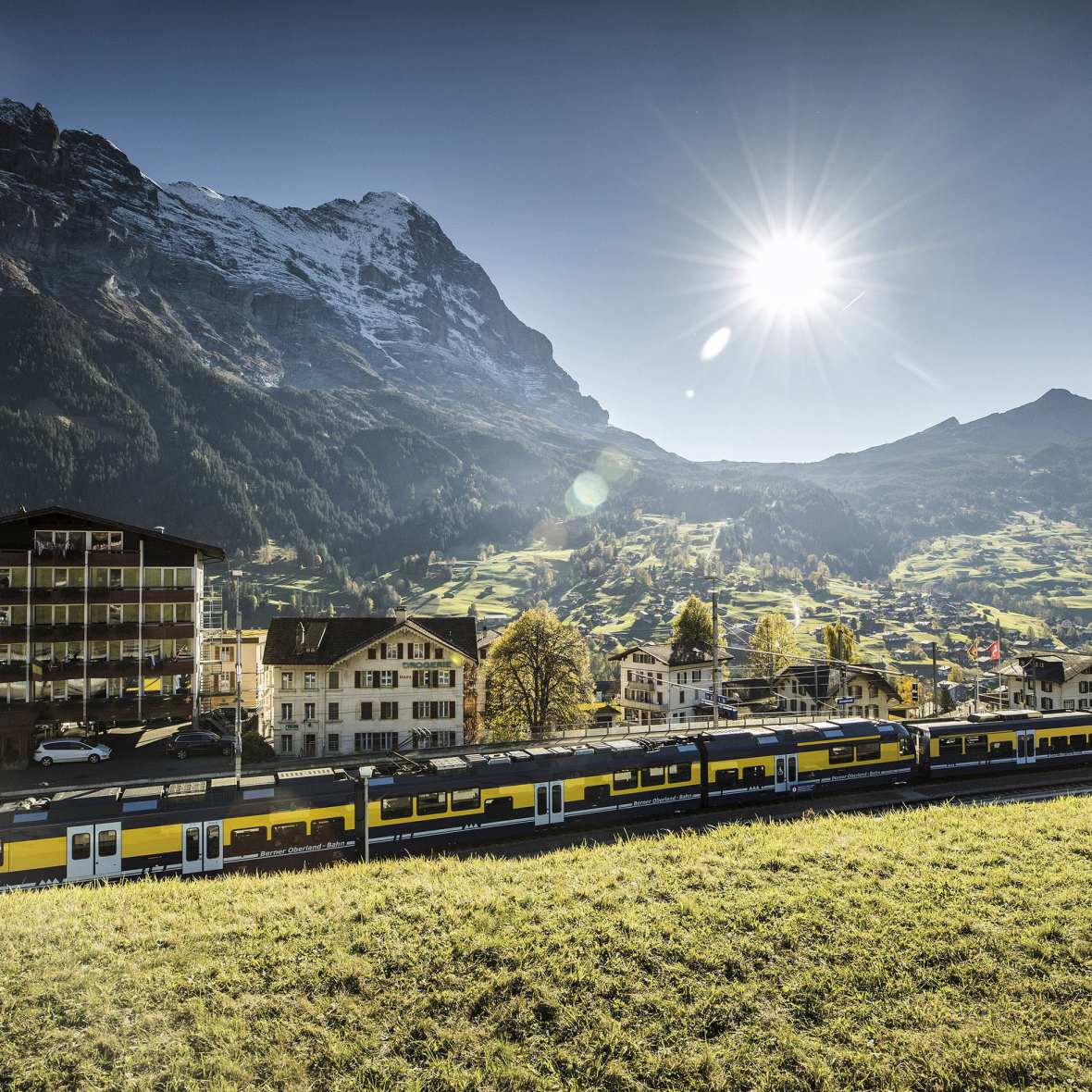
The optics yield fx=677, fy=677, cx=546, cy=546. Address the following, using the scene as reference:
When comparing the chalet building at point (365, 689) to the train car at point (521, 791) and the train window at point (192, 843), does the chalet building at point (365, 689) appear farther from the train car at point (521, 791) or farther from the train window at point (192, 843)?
the train window at point (192, 843)

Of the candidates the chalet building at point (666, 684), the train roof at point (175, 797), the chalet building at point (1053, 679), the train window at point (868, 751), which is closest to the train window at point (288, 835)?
the train roof at point (175, 797)

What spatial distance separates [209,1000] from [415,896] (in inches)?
204

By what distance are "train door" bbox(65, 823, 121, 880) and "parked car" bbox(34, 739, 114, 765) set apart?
1121 inches

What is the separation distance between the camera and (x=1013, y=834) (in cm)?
2055

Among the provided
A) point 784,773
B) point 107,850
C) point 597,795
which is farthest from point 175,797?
point 784,773

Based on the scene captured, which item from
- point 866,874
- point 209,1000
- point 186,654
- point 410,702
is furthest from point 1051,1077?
point 186,654

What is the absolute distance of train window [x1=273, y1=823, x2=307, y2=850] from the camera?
74.5 ft

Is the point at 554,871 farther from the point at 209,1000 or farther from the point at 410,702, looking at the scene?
the point at 410,702

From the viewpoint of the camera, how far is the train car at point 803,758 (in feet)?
98.7

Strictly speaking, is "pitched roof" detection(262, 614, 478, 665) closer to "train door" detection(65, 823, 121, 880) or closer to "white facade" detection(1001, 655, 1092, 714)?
"train door" detection(65, 823, 121, 880)

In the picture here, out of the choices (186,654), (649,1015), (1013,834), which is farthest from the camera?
(186,654)

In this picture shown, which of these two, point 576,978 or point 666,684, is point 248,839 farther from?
point 666,684

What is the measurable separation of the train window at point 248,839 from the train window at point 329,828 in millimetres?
1610

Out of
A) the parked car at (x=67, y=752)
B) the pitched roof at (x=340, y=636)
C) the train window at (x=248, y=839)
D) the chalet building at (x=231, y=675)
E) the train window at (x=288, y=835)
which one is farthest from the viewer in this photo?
the chalet building at (x=231, y=675)
